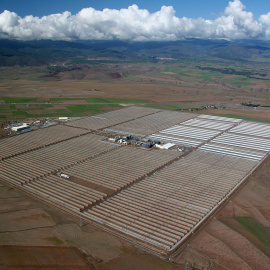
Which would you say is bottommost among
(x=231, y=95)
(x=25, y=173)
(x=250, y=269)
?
(x=250, y=269)

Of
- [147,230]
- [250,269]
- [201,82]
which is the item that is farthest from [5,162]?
[201,82]

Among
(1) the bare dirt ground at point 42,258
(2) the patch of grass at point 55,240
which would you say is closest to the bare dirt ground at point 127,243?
(2) the patch of grass at point 55,240

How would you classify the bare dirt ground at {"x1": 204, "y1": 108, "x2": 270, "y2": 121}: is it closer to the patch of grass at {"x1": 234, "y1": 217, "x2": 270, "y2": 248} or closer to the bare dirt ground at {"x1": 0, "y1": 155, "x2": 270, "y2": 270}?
the bare dirt ground at {"x1": 0, "y1": 155, "x2": 270, "y2": 270}

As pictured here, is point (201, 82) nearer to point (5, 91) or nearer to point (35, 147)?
point (5, 91)

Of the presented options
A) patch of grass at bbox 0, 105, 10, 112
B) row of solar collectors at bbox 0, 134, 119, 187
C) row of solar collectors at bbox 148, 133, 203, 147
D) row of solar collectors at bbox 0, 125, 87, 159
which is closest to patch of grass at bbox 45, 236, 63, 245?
row of solar collectors at bbox 0, 134, 119, 187

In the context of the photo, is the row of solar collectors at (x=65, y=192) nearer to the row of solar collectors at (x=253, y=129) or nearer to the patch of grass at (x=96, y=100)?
the row of solar collectors at (x=253, y=129)
